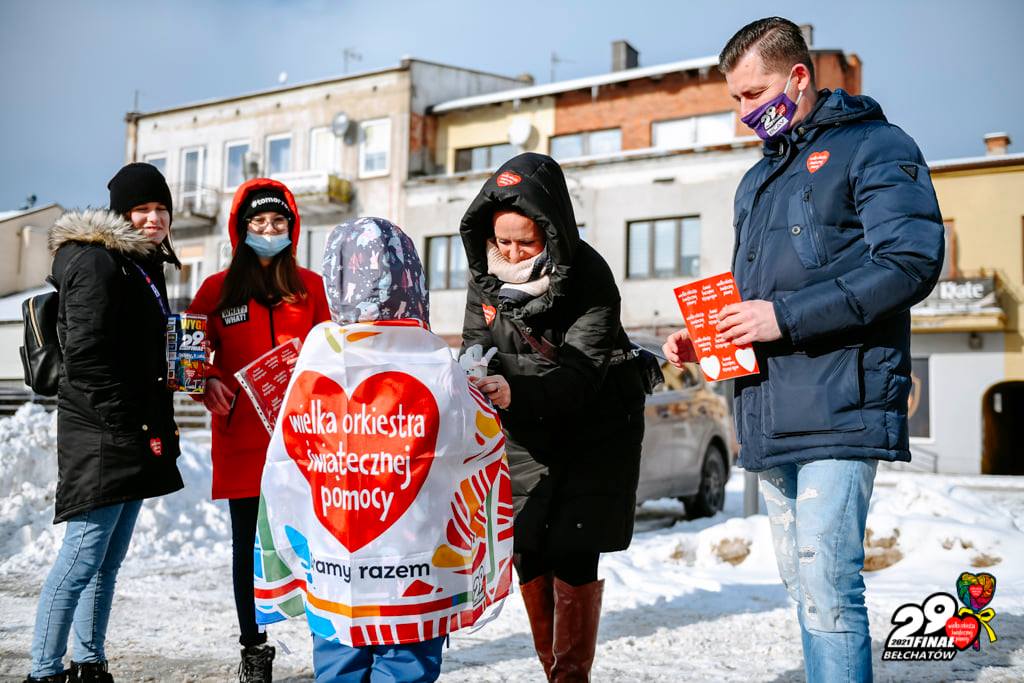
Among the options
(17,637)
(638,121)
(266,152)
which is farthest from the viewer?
(266,152)

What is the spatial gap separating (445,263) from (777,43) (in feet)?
A: 79.8

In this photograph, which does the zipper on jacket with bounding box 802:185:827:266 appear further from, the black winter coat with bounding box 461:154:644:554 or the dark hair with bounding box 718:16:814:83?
the black winter coat with bounding box 461:154:644:554

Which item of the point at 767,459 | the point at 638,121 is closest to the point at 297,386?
the point at 767,459

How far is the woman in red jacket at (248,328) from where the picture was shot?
382 cm

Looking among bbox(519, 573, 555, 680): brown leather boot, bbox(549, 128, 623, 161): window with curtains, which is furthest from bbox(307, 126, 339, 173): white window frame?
bbox(519, 573, 555, 680): brown leather boot

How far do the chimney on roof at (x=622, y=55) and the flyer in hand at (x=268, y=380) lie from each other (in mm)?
27096

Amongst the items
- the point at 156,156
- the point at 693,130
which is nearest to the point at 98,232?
the point at 693,130

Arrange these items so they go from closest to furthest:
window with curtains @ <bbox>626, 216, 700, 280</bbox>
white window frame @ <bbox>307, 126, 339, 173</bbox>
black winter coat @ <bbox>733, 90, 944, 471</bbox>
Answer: black winter coat @ <bbox>733, 90, 944, 471</bbox> → window with curtains @ <bbox>626, 216, 700, 280</bbox> → white window frame @ <bbox>307, 126, 339, 173</bbox>

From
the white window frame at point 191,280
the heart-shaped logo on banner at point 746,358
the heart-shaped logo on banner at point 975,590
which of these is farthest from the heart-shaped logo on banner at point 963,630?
the white window frame at point 191,280

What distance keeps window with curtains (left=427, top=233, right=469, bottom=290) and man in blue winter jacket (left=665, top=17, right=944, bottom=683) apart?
77.5ft

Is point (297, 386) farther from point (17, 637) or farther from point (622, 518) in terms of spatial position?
point (17, 637)

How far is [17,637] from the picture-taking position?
182 inches

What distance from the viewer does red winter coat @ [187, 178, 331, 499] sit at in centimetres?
383

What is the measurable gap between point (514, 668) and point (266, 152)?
2933 centimetres
